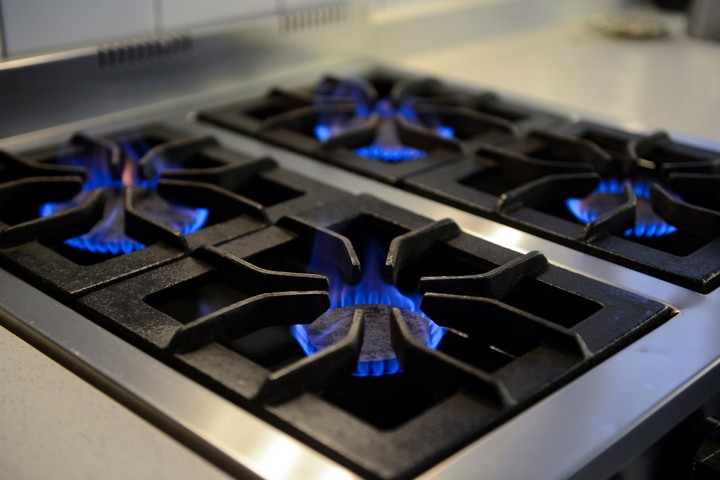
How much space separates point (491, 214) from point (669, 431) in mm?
302

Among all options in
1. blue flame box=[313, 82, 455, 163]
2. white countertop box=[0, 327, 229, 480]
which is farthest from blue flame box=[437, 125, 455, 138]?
white countertop box=[0, 327, 229, 480]

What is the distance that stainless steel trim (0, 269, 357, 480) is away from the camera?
1.73ft

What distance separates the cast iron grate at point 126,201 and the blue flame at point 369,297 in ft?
0.30

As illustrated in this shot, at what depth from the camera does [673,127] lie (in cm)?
122

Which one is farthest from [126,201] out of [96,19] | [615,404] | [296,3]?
[296,3]

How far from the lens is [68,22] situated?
1050 mm

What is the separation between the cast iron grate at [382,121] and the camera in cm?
102

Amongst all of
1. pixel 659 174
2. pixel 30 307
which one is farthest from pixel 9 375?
pixel 659 174

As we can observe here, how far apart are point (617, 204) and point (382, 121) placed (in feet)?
1.09

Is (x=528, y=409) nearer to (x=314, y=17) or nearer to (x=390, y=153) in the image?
(x=390, y=153)

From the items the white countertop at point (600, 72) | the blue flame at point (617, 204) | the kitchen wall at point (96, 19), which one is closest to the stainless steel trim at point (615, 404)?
the blue flame at point (617, 204)

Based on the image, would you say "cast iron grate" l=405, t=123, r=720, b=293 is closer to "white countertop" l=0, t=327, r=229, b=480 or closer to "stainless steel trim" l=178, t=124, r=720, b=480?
"stainless steel trim" l=178, t=124, r=720, b=480

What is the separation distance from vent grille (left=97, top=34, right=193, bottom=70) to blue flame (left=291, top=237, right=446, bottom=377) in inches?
17.8

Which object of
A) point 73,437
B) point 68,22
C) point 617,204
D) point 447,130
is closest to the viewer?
point 73,437
